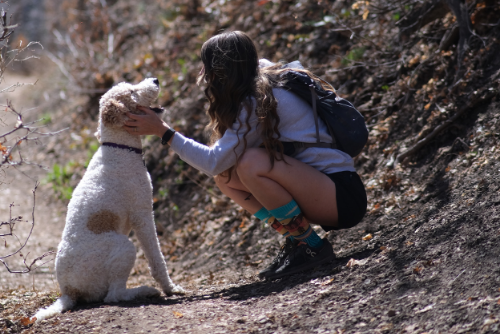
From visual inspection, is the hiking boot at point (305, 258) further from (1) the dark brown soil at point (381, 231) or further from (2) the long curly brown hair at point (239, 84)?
(2) the long curly brown hair at point (239, 84)

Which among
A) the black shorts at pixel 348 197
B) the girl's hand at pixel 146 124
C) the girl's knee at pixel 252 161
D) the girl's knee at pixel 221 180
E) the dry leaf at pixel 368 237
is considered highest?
the girl's hand at pixel 146 124

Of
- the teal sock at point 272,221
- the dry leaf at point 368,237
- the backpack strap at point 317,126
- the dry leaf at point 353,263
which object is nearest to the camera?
the dry leaf at point 353,263

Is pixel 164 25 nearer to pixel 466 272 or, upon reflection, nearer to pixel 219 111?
pixel 219 111

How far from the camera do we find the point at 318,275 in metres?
2.88

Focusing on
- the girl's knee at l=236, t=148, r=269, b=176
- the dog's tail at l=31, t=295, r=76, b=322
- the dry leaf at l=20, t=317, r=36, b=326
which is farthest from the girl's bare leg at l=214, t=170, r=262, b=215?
the dry leaf at l=20, t=317, r=36, b=326

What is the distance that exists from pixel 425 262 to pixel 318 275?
0.69 metres

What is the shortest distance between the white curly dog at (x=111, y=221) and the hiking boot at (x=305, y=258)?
793 mm

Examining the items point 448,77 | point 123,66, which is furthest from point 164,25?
point 448,77

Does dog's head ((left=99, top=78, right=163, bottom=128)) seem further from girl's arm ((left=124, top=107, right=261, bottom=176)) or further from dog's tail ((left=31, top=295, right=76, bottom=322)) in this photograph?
dog's tail ((left=31, top=295, right=76, bottom=322))

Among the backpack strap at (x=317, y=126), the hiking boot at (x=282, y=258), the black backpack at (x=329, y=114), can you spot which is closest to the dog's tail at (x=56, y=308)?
the hiking boot at (x=282, y=258)

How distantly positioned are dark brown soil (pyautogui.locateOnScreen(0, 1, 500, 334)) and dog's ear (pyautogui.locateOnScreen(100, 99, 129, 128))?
120 cm

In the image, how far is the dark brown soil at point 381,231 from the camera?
7.36 feet

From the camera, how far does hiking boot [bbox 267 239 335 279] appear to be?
9.87ft

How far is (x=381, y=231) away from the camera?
10.8 feet
